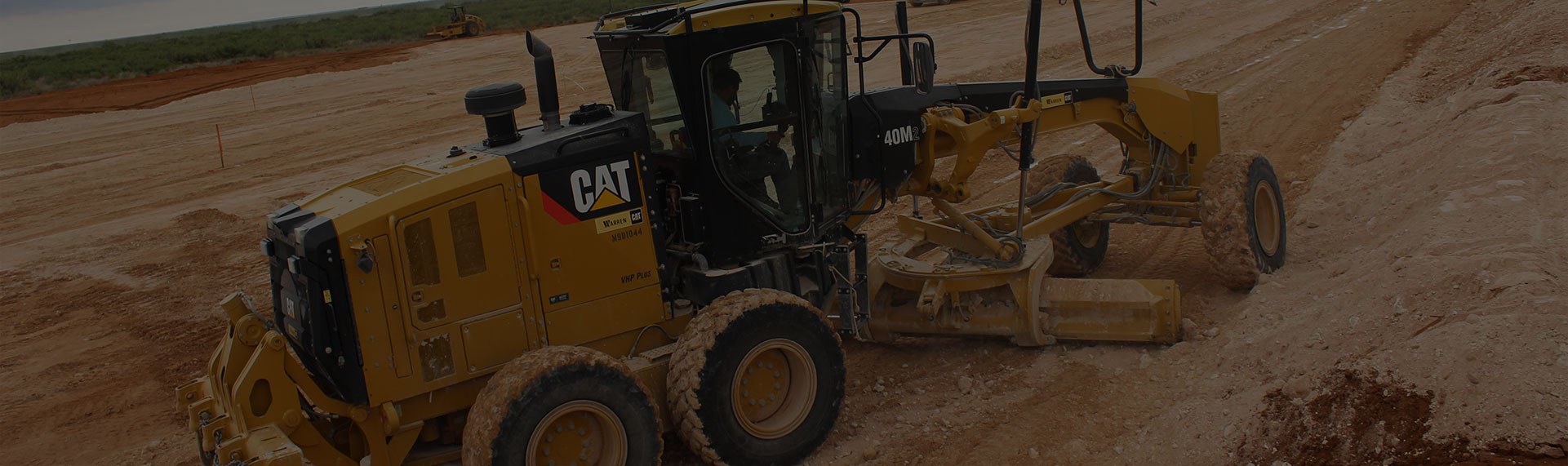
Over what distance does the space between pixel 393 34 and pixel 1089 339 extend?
4653 cm

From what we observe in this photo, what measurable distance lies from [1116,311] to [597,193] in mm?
3660

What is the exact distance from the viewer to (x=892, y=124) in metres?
7.75

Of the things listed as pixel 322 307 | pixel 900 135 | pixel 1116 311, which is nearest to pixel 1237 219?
pixel 1116 311

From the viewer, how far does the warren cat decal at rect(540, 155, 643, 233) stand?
6219 millimetres

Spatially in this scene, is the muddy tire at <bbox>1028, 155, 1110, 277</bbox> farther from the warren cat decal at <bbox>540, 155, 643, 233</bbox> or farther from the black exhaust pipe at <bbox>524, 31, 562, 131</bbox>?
the black exhaust pipe at <bbox>524, 31, 562, 131</bbox>

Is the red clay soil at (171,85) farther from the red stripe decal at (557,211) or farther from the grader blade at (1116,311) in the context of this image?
the grader blade at (1116,311)

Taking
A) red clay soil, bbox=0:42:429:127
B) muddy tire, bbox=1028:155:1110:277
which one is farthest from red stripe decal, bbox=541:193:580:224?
red clay soil, bbox=0:42:429:127

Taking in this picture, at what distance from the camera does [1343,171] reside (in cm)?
1216

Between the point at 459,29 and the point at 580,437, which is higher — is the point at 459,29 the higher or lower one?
the lower one

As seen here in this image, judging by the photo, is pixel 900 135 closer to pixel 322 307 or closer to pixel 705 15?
pixel 705 15

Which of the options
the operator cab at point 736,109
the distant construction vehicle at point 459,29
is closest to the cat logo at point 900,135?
the operator cab at point 736,109

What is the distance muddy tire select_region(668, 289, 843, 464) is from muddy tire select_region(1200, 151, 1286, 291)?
3448mm

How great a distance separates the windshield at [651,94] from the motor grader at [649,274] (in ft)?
0.05

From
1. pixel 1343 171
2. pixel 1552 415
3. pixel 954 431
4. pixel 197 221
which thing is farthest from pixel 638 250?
pixel 197 221
